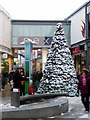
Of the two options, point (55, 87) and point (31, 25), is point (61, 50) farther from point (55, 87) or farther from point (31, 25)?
point (31, 25)

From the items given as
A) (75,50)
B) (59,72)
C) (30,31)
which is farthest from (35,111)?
(30,31)

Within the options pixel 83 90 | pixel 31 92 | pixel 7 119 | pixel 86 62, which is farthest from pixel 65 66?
pixel 86 62

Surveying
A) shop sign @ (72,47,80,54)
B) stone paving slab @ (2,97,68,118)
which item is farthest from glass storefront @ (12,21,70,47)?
stone paving slab @ (2,97,68,118)

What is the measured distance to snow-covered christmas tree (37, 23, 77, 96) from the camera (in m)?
13.2

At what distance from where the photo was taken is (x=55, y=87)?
519 inches

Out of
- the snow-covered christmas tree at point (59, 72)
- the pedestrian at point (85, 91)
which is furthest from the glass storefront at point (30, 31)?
the pedestrian at point (85, 91)

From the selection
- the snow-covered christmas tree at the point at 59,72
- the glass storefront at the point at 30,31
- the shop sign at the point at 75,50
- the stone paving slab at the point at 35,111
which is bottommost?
the stone paving slab at the point at 35,111

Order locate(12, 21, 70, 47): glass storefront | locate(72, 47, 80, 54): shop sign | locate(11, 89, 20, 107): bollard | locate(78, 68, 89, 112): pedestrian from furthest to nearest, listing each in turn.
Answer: locate(12, 21, 70, 47): glass storefront → locate(72, 47, 80, 54): shop sign → locate(78, 68, 89, 112): pedestrian → locate(11, 89, 20, 107): bollard

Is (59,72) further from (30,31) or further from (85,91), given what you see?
(30,31)

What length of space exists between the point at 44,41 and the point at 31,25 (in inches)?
120

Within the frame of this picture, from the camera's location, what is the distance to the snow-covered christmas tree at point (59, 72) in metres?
13.2

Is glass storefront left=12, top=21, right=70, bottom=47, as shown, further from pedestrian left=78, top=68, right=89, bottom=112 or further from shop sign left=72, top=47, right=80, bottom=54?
pedestrian left=78, top=68, right=89, bottom=112

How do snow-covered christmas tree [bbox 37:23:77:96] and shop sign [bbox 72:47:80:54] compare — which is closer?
snow-covered christmas tree [bbox 37:23:77:96]

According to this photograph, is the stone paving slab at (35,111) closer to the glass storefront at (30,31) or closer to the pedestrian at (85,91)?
the pedestrian at (85,91)
